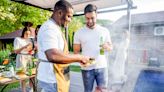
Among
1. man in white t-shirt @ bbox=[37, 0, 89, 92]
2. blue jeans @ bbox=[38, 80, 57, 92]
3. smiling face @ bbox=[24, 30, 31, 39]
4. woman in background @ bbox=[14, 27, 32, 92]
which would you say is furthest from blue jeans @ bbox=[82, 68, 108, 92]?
smiling face @ bbox=[24, 30, 31, 39]

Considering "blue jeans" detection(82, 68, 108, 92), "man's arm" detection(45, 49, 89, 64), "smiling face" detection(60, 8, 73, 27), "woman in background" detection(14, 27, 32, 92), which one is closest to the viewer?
"man's arm" detection(45, 49, 89, 64)

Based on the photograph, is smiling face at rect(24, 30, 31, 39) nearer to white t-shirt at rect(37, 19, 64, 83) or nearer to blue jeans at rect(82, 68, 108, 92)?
blue jeans at rect(82, 68, 108, 92)

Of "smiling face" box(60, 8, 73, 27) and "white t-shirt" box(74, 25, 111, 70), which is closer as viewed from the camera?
"smiling face" box(60, 8, 73, 27)

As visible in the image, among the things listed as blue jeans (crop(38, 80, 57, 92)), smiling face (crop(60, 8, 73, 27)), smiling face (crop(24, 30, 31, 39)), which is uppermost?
smiling face (crop(60, 8, 73, 27))

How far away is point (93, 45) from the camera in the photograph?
3875 millimetres

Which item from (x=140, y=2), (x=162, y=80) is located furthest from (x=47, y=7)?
(x=162, y=80)

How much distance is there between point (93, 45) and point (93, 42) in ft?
0.16

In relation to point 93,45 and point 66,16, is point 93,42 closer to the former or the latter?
point 93,45

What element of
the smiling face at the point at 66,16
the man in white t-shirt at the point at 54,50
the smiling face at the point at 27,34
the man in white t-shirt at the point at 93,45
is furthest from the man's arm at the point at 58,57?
the smiling face at the point at 27,34

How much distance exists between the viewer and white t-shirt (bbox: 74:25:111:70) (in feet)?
12.7

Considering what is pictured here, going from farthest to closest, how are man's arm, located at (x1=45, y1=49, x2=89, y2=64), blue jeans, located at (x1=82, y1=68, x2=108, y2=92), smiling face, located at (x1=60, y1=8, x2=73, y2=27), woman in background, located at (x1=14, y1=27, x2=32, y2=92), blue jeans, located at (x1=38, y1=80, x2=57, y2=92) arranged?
1. woman in background, located at (x1=14, y1=27, x2=32, y2=92)
2. blue jeans, located at (x1=82, y1=68, x2=108, y2=92)
3. blue jeans, located at (x1=38, y1=80, x2=57, y2=92)
4. smiling face, located at (x1=60, y1=8, x2=73, y2=27)
5. man's arm, located at (x1=45, y1=49, x2=89, y2=64)

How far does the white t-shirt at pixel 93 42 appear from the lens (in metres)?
3.87

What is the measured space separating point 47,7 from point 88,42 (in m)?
3.02

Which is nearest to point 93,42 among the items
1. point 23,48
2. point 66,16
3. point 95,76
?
point 95,76
